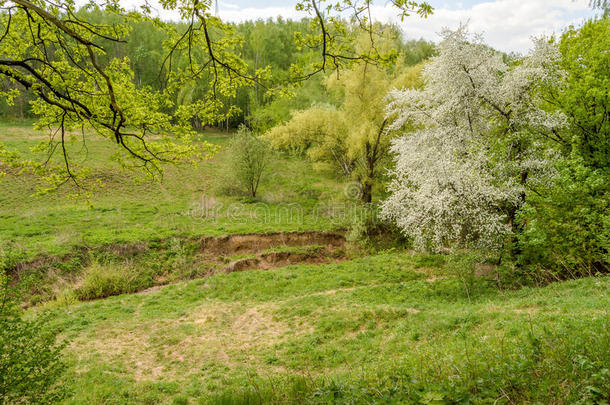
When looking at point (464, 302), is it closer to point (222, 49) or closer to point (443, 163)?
point (443, 163)

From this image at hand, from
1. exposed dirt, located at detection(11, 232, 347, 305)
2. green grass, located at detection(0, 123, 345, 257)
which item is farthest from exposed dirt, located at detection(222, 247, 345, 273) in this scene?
green grass, located at detection(0, 123, 345, 257)

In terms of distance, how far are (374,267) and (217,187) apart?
45.5ft

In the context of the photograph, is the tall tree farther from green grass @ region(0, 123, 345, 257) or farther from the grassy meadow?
green grass @ region(0, 123, 345, 257)

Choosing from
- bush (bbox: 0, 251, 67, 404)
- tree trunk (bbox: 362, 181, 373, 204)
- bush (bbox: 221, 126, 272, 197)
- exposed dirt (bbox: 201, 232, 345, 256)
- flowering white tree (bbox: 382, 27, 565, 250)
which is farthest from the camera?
bush (bbox: 221, 126, 272, 197)

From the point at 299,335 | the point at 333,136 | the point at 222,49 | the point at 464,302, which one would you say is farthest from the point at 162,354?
the point at 333,136

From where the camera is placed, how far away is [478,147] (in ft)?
40.4

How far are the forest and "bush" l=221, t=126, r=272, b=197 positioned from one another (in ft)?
0.45

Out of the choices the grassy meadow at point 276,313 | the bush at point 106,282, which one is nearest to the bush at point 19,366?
the grassy meadow at point 276,313

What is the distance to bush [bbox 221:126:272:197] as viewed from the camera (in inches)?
886

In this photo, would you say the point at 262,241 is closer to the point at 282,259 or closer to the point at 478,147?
the point at 282,259

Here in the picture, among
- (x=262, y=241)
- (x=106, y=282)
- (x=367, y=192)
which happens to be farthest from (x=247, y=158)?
(x=106, y=282)

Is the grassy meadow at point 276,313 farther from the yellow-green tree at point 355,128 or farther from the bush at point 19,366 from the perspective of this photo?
the yellow-green tree at point 355,128

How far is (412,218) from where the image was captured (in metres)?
13.0

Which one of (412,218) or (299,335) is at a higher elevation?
(412,218)
